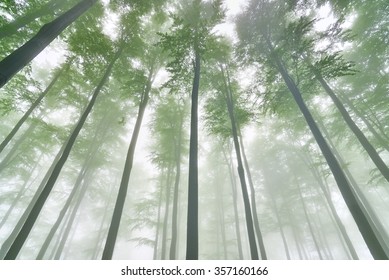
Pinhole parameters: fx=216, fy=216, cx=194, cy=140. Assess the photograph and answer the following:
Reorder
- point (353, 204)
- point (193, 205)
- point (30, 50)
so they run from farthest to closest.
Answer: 1. point (353, 204)
2. point (193, 205)
3. point (30, 50)

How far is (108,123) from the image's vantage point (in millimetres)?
14344

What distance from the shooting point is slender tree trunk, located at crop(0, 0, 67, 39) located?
29.2 ft

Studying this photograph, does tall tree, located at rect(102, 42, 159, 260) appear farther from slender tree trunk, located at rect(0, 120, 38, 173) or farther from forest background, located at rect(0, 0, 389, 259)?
slender tree trunk, located at rect(0, 120, 38, 173)

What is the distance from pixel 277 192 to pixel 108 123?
17660 mm

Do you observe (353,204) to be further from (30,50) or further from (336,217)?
(336,217)

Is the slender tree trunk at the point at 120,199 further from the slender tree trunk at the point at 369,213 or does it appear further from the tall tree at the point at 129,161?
the slender tree trunk at the point at 369,213

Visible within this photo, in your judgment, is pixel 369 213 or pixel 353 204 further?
pixel 369 213

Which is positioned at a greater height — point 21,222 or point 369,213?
point 369,213

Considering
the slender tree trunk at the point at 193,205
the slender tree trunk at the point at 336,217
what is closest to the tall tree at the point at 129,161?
the slender tree trunk at the point at 193,205

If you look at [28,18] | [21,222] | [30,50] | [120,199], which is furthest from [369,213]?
[28,18]

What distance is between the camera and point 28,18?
941 centimetres
